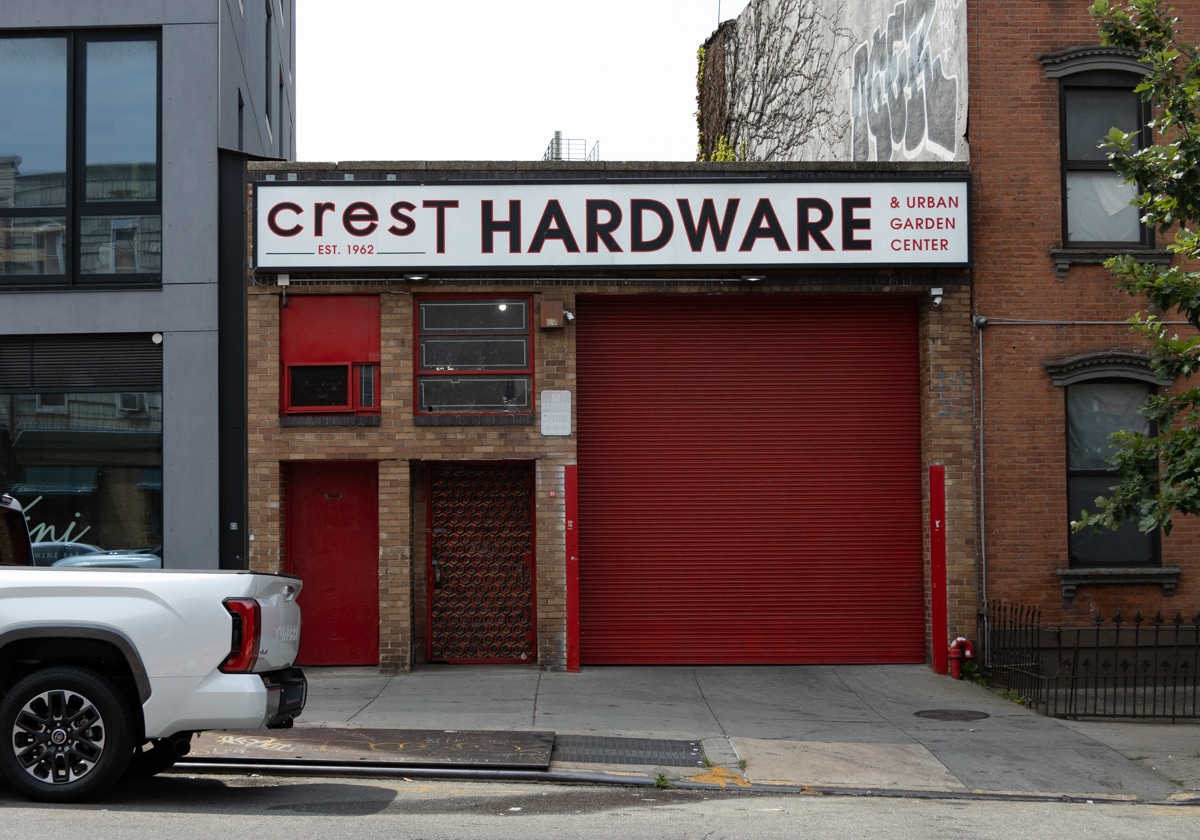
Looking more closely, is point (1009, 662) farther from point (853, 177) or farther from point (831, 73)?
point (831, 73)

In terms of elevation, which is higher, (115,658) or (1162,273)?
(1162,273)

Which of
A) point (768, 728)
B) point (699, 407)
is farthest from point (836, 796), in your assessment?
point (699, 407)

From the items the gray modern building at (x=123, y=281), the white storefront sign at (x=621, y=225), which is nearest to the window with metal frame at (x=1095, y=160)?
the white storefront sign at (x=621, y=225)

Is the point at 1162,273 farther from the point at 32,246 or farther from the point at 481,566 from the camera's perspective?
the point at 32,246

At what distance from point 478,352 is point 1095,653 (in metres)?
7.79

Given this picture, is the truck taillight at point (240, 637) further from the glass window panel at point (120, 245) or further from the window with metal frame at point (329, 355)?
the glass window panel at point (120, 245)

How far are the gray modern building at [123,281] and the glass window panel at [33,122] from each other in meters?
0.02

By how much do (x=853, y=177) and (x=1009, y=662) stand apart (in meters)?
5.79

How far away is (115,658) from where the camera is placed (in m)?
7.80

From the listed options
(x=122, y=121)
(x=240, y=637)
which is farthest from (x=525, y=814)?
(x=122, y=121)

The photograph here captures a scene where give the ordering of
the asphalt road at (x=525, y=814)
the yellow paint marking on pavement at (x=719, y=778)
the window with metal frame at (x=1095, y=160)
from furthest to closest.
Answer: the window with metal frame at (x=1095, y=160) < the yellow paint marking on pavement at (x=719, y=778) < the asphalt road at (x=525, y=814)

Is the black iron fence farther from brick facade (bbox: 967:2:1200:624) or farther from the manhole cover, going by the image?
the manhole cover

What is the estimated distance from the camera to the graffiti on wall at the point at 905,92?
15.1 metres

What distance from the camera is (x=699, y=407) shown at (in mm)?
14695
